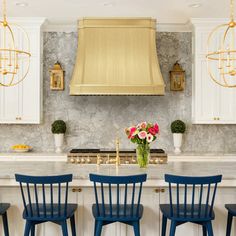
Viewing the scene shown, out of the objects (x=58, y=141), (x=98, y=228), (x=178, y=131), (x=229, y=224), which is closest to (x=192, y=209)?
(x=229, y=224)

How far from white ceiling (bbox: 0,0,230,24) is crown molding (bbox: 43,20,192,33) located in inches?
6.0

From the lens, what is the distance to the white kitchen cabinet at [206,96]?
5.35 meters

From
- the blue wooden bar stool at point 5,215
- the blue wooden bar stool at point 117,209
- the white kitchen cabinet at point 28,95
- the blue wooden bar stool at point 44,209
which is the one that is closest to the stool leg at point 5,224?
the blue wooden bar stool at point 5,215

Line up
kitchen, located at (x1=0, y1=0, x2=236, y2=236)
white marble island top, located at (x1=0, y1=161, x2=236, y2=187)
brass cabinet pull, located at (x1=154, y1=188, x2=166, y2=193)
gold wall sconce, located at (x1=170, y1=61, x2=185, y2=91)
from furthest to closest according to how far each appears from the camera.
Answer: gold wall sconce, located at (x1=170, y1=61, x2=185, y2=91)
kitchen, located at (x1=0, y1=0, x2=236, y2=236)
brass cabinet pull, located at (x1=154, y1=188, x2=166, y2=193)
white marble island top, located at (x1=0, y1=161, x2=236, y2=187)

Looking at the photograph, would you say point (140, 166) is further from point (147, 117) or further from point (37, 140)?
point (37, 140)

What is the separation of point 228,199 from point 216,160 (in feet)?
6.64

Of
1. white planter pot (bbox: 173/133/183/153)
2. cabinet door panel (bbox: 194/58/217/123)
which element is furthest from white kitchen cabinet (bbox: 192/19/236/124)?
white planter pot (bbox: 173/133/183/153)

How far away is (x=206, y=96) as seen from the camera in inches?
211

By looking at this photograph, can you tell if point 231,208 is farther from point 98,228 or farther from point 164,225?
point 98,228

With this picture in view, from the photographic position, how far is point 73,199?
10.6ft

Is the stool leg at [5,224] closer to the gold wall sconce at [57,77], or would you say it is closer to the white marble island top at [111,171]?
the white marble island top at [111,171]

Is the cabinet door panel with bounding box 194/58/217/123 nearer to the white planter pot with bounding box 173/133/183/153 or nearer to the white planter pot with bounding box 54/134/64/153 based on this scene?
the white planter pot with bounding box 173/133/183/153

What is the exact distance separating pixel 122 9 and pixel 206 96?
1720mm

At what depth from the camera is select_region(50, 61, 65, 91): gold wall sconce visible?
5.57 meters
